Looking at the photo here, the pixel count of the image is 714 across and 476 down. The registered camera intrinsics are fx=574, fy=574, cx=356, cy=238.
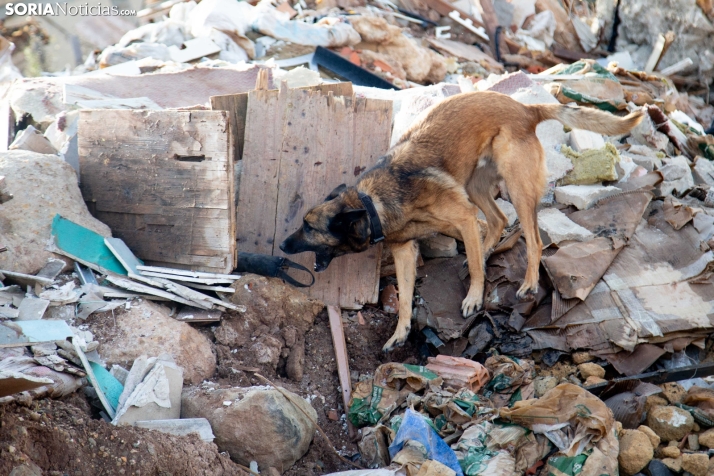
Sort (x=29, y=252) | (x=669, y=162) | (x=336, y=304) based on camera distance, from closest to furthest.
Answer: (x=29, y=252), (x=336, y=304), (x=669, y=162)

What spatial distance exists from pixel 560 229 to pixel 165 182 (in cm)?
329

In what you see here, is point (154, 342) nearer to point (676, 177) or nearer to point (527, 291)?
point (527, 291)

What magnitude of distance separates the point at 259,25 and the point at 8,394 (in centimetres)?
808

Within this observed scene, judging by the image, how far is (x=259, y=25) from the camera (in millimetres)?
9539

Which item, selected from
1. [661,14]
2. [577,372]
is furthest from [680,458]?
[661,14]

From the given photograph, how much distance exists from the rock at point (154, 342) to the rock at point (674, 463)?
285 cm

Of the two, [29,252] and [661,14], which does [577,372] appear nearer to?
[29,252]

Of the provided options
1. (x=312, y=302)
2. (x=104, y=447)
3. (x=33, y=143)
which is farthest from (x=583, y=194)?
(x=33, y=143)

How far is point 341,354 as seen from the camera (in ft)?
14.4

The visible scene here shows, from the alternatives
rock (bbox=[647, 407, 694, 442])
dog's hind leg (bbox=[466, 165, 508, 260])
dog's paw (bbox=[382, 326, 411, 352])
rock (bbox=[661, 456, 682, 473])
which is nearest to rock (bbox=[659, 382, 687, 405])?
rock (bbox=[647, 407, 694, 442])

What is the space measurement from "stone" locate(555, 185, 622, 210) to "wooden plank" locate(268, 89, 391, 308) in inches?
66.8

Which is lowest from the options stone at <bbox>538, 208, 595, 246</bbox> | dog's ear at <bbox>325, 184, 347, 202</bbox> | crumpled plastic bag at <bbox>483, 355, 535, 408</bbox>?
crumpled plastic bag at <bbox>483, 355, 535, 408</bbox>

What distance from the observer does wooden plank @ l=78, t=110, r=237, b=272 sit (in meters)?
4.43

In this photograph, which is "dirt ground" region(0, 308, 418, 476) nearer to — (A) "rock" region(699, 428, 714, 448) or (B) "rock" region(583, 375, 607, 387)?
(B) "rock" region(583, 375, 607, 387)
